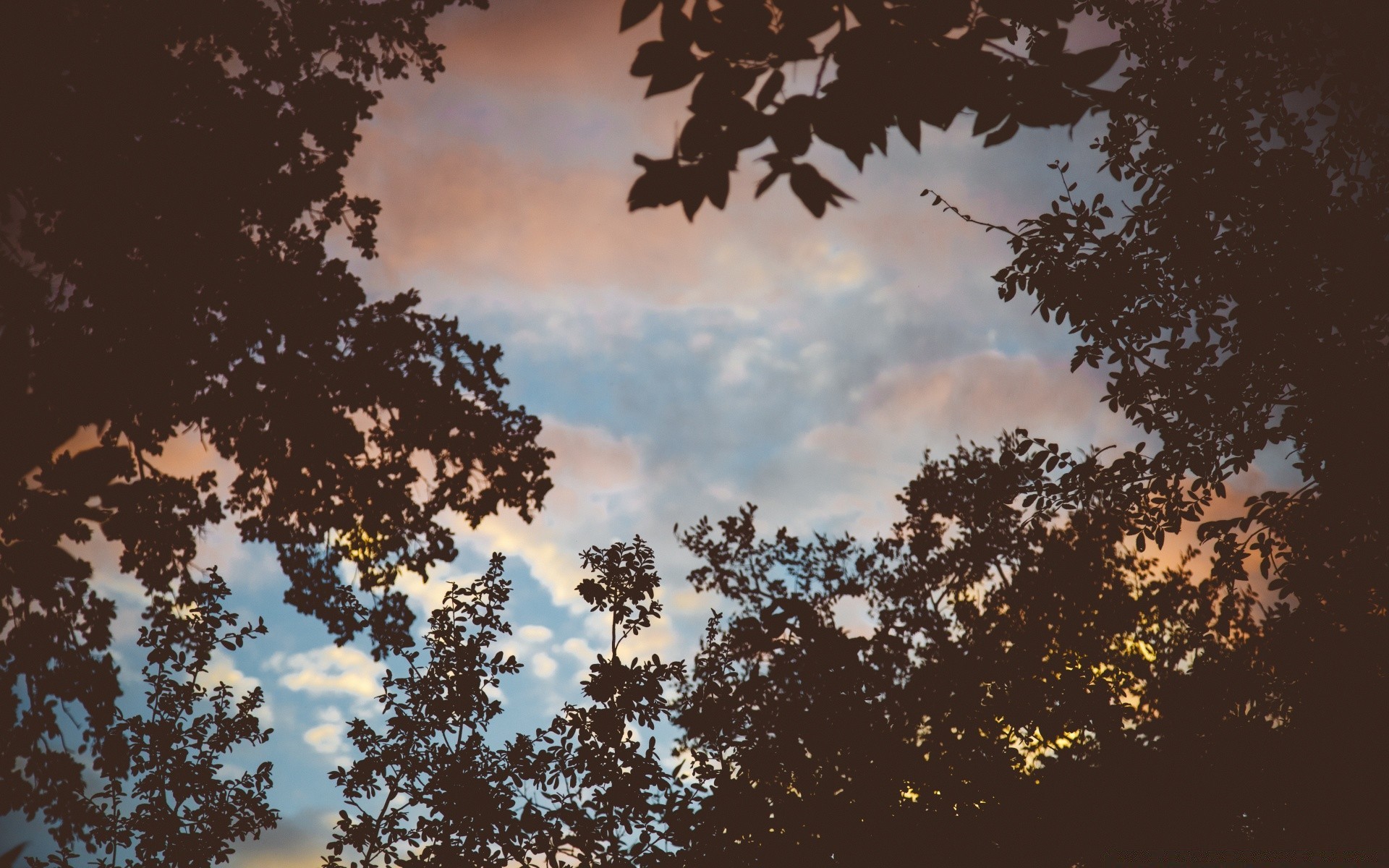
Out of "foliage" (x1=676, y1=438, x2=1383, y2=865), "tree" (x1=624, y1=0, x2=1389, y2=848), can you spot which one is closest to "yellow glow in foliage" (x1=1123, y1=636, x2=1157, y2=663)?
"foliage" (x1=676, y1=438, x2=1383, y2=865)

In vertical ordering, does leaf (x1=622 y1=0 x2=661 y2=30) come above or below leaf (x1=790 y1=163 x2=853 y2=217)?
above

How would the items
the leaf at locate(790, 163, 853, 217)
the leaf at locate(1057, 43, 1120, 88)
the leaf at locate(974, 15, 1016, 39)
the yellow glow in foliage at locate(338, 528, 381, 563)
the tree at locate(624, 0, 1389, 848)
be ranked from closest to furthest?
the leaf at locate(790, 163, 853, 217) → the leaf at locate(1057, 43, 1120, 88) → the leaf at locate(974, 15, 1016, 39) → the tree at locate(624, 0, 1389, 848) → the yellow glow in foliage at locate(338, 528, 381, 563)

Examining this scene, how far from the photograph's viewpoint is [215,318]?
34.1 feet

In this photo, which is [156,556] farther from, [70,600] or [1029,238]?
[1029,238]

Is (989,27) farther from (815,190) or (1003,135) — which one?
(815,190)

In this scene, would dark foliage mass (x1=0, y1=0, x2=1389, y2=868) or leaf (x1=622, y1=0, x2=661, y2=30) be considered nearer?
leaf (x1=622, y1=0, x2=661, y2=30)

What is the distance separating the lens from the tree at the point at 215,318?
7.80m

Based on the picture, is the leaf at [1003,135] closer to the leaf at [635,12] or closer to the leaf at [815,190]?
the leaf at [815,190]

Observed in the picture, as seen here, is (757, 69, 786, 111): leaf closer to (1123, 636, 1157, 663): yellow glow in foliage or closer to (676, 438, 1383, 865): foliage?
(676, 438, 1383, 865): foliage

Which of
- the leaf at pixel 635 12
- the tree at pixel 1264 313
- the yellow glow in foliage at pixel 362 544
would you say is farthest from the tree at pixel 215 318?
the tree at pixel 1264 313

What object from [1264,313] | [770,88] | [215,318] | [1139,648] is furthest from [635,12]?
[1139,648]

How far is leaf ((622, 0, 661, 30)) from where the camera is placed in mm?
2729

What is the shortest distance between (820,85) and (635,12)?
767 millimetres

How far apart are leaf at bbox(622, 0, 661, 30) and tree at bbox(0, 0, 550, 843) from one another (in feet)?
14.4
